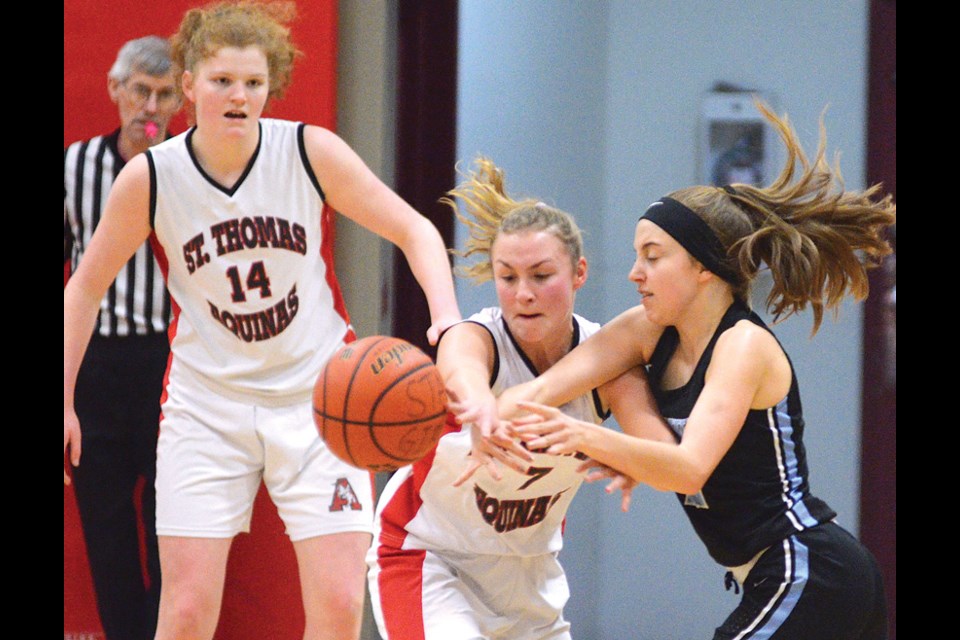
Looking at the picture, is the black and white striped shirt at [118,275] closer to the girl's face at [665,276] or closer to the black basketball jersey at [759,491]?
the girl's face at [665,276]

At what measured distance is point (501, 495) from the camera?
303 cm

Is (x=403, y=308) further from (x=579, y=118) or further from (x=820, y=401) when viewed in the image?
(x=820, y=401)

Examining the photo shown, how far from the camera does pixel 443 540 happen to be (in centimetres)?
304

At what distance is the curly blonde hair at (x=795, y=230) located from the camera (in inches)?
114

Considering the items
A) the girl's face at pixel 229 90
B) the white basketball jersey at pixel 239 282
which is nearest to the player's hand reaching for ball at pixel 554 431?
the white basketball jersey at pixel 239 282

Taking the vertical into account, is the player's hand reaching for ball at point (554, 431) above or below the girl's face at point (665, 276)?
below

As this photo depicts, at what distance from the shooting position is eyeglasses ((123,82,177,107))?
4.09 m

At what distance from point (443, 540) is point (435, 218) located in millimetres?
1654

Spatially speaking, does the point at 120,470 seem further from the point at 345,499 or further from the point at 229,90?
the point at 229,90

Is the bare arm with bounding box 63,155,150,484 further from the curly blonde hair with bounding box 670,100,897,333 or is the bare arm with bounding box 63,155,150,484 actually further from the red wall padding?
the curly blonde hair with bounding box 670,100,897,333

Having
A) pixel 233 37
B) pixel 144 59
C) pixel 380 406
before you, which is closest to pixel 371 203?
pixel 233 37

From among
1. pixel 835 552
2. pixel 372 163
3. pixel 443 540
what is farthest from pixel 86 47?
pixel 835 552

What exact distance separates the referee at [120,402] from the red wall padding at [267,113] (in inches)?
9.5

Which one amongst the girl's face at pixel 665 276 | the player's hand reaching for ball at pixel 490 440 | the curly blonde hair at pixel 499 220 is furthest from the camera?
the curly blonde hair at pixel 499 220
